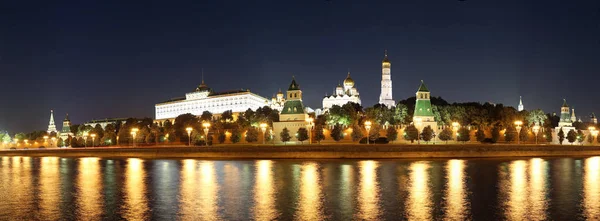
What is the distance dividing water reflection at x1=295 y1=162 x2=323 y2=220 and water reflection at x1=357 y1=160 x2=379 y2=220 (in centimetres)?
137

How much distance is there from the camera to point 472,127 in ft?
204

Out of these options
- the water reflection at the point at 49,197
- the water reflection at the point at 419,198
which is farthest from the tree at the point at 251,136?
the water reflection at the point at 419,198

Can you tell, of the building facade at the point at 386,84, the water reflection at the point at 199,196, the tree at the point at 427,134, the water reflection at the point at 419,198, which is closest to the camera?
the water reflection at the point at 419,198

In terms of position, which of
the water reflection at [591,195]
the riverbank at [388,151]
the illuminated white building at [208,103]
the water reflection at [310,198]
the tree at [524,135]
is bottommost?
the water reflection at [591,195]

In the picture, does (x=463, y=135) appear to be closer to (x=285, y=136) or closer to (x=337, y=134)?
(x=337, y=134)

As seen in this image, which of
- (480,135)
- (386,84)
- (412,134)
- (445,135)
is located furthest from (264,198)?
(386,84)

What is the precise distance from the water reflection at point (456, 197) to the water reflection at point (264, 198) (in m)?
5.32

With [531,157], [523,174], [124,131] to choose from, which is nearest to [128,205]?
[523,174]

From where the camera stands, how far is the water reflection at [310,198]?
50.4 feet

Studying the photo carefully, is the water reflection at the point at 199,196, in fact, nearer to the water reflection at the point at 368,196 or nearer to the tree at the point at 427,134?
the water reflection at the point at 368,196

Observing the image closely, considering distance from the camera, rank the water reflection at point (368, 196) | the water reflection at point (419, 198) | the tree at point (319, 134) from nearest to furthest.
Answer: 1. the water reflection at point (419, 198)
2. the water reflection at point (368, 196)
3. the tree at point (319, 134)

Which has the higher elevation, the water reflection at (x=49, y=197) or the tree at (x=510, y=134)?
the tree at (x=510, y=134)

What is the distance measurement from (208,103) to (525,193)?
120 metres

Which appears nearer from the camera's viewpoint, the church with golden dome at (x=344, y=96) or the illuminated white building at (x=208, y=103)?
the church with golden dome at (x=344, y=96)
